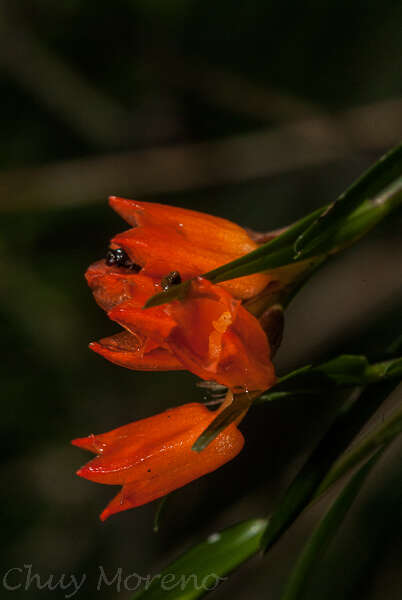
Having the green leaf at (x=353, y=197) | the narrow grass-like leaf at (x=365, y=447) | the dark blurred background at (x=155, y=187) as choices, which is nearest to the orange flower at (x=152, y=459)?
the narrow grass-like leaf at (x=365, y=447)

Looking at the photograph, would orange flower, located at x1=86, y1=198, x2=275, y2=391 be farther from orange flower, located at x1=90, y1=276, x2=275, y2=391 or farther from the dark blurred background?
the dark blurred background

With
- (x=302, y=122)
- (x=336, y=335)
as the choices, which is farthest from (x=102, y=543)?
(x=302, y=122)

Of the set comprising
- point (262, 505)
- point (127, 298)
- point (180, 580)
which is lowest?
point (262, 505)

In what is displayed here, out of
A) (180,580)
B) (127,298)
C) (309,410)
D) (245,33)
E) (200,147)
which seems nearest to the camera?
(127,298)

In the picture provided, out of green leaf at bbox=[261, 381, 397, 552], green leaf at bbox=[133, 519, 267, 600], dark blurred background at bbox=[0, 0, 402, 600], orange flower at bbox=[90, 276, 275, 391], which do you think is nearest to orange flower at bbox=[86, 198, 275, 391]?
orange flower at bbox=[90, 276, 275, 391]

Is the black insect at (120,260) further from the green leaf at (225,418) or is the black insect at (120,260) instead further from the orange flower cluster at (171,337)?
the green leaf at (225,418)

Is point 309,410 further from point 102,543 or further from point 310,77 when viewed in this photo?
point 310,77

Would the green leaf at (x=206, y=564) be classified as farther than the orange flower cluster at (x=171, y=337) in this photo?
Yes

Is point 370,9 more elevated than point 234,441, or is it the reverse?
point 370,9
